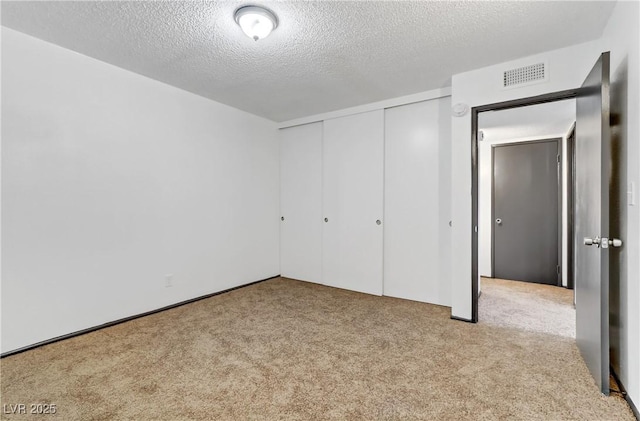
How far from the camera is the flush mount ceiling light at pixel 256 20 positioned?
199 centimetres

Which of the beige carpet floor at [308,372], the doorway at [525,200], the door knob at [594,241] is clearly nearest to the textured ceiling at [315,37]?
the door knob at [594,241]

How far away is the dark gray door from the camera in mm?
4598

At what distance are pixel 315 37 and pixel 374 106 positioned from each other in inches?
66.0

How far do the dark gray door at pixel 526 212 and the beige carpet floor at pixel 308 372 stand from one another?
2.46 metres

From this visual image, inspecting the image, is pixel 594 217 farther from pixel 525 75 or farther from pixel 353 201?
pixel 353 201

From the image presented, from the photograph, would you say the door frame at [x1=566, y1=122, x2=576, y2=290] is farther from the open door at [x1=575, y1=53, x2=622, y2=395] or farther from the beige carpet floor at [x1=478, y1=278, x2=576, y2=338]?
the open door at [x1=575, y1=53, x2=622, y2=395]

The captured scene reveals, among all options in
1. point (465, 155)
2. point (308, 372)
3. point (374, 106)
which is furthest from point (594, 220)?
point (374, 106)

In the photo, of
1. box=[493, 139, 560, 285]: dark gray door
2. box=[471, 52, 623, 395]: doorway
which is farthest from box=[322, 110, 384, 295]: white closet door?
box=[493, 139, 560, 285]: dark gray door

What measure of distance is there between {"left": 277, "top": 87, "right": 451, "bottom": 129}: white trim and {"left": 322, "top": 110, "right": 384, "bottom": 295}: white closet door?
7 cm

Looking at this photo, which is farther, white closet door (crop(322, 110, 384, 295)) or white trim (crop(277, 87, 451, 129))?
white closet door (crop(322, 110, 384, 295))

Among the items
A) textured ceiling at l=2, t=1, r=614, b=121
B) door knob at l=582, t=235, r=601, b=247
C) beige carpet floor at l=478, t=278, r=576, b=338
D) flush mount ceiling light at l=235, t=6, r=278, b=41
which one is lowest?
beige carpet floor at l=478, t=278, r=576, b=338

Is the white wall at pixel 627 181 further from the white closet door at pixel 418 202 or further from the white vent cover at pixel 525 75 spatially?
the white closet door at pixel 418 202

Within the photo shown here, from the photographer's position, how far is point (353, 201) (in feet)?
13.5

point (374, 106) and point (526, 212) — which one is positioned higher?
point (374, 106)
